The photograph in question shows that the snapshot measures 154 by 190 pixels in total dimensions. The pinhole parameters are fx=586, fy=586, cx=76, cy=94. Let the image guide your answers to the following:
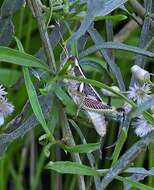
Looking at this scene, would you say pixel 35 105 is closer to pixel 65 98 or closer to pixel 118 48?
pixel 65 98

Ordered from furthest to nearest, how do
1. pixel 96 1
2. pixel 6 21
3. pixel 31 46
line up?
pixel 31 46 → pixel 6 21 → pixel 96 1

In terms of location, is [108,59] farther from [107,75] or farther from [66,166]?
[66,166]

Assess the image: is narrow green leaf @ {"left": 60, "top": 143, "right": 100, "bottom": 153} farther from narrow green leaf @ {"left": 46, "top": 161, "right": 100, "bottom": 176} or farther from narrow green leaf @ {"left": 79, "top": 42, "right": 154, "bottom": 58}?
narrow green leaf @ {"left": 79, "top": 42, "right": 154, "bottom": 58}

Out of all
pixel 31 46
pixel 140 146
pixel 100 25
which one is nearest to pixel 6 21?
pixel 140 146

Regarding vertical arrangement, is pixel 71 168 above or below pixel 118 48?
below

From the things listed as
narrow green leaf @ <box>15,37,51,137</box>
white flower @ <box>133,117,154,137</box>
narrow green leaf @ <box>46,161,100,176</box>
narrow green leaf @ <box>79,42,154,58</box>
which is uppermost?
narrow green leaf @ <box>79,42,154,58</box>

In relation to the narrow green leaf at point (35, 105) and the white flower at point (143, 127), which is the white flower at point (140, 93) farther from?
the narrow green leaf at point (35, 105)

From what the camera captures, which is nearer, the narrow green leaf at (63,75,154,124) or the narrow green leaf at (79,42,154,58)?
the narrow green leaf at (63,75,154,124)

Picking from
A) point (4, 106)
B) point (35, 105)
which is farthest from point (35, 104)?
point (4, 106)

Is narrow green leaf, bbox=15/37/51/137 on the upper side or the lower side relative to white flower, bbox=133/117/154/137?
upper

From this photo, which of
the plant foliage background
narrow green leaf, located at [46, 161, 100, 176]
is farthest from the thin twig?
narrow green leaf, located at [46, 161, 100, 176]

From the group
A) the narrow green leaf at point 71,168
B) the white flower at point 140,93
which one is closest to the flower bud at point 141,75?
the white flower at point 140,93
